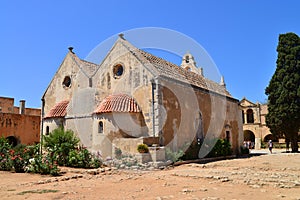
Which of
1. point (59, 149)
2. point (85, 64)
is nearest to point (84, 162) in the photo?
point (59, 149)

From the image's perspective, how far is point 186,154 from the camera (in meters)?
17.8

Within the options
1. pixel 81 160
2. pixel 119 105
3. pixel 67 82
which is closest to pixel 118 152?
pixel 81 160

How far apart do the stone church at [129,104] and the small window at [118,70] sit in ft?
0.24

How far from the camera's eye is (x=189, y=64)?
30.5 m

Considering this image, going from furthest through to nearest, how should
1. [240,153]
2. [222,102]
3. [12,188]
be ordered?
1. [240,153]
2. [222,102]
3. [12,188]

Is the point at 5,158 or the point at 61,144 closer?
the point at 5,158

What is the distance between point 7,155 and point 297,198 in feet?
45.2

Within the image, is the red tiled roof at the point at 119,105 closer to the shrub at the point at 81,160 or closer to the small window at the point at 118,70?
the small window at the point at 118,70

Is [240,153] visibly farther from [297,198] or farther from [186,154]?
[297,198]

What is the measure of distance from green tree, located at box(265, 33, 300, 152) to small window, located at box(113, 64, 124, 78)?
62.5ft

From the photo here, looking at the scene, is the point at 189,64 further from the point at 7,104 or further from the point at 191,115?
the point at 7,104

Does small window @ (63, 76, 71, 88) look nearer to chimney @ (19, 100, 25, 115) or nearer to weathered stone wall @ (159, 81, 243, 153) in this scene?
weathered stone wall @ (159, 81, 243, 153)

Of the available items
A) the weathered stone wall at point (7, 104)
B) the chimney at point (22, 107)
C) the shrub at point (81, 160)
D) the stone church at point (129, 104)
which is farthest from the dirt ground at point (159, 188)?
the weathered stone wall at point (7, 104)

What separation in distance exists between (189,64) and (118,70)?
13151mm
